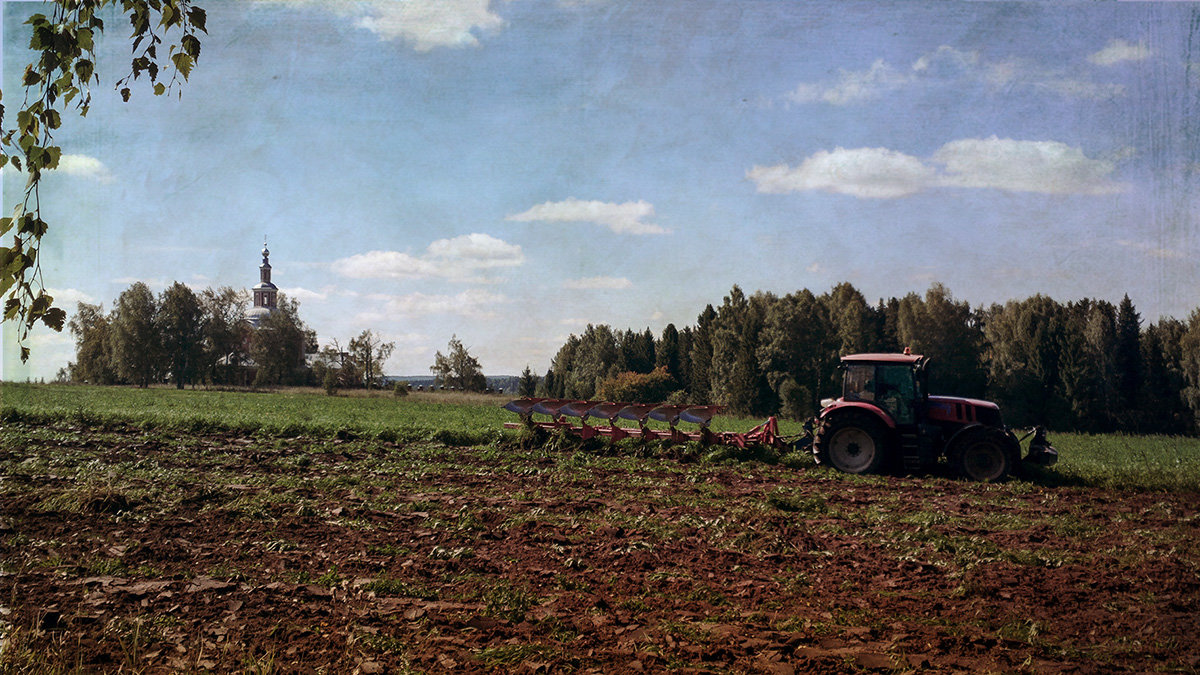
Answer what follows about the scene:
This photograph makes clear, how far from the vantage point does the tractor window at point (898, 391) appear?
1351 cm

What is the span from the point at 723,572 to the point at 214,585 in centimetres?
424

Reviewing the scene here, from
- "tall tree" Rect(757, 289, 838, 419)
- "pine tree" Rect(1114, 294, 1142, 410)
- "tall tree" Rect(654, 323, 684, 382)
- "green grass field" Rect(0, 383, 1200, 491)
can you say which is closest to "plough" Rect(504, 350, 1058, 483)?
"green grass field" Rect(0, 383, 1200, 491)

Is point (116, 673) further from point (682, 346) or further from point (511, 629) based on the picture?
point (682, 346)

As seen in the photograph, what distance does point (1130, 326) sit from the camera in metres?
26.2

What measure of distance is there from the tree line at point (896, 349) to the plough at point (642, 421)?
1165 centimetres

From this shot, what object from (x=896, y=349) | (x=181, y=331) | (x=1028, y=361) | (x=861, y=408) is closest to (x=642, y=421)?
(x=861, y=408)

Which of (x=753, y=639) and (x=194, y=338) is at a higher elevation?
(x=194, y=338)

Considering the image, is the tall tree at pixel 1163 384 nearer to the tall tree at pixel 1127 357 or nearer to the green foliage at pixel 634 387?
the tall tree at pixel 1127 357

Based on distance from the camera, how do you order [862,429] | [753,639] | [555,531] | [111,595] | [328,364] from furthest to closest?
[328,364]
[862,429]
[555,531]
[111,595]
[753,639]

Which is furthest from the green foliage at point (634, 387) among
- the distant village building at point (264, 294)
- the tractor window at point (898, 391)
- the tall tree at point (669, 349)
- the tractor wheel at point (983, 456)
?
the distant village building at point (264, 294)

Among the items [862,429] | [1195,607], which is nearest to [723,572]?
[1195,607]

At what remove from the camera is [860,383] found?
13.9 m

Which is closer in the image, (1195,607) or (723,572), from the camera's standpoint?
(1195,607)

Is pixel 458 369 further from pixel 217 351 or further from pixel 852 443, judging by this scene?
pixel 852 443
